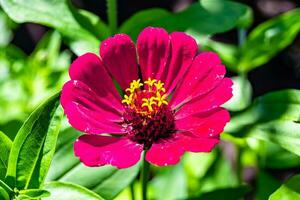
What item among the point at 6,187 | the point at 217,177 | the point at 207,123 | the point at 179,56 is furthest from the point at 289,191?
the point at 217,177

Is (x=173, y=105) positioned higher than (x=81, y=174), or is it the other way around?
(x=173, y=105)

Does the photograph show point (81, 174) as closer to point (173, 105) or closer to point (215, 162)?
point (173, 105)

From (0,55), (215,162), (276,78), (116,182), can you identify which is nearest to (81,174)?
(116,182)

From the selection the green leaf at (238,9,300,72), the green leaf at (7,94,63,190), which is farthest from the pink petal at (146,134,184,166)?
the green leaf at (238,9,300,72)

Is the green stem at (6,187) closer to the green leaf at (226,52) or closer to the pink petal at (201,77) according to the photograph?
the pink petal at (201,77)

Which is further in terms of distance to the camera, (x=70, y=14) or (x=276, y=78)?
(x=276, y=78)

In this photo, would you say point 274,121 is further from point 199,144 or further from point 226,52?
point 226,52

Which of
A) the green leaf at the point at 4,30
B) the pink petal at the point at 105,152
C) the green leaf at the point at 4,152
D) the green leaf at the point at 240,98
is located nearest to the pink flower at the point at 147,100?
the pink petal at the point at 105,152
